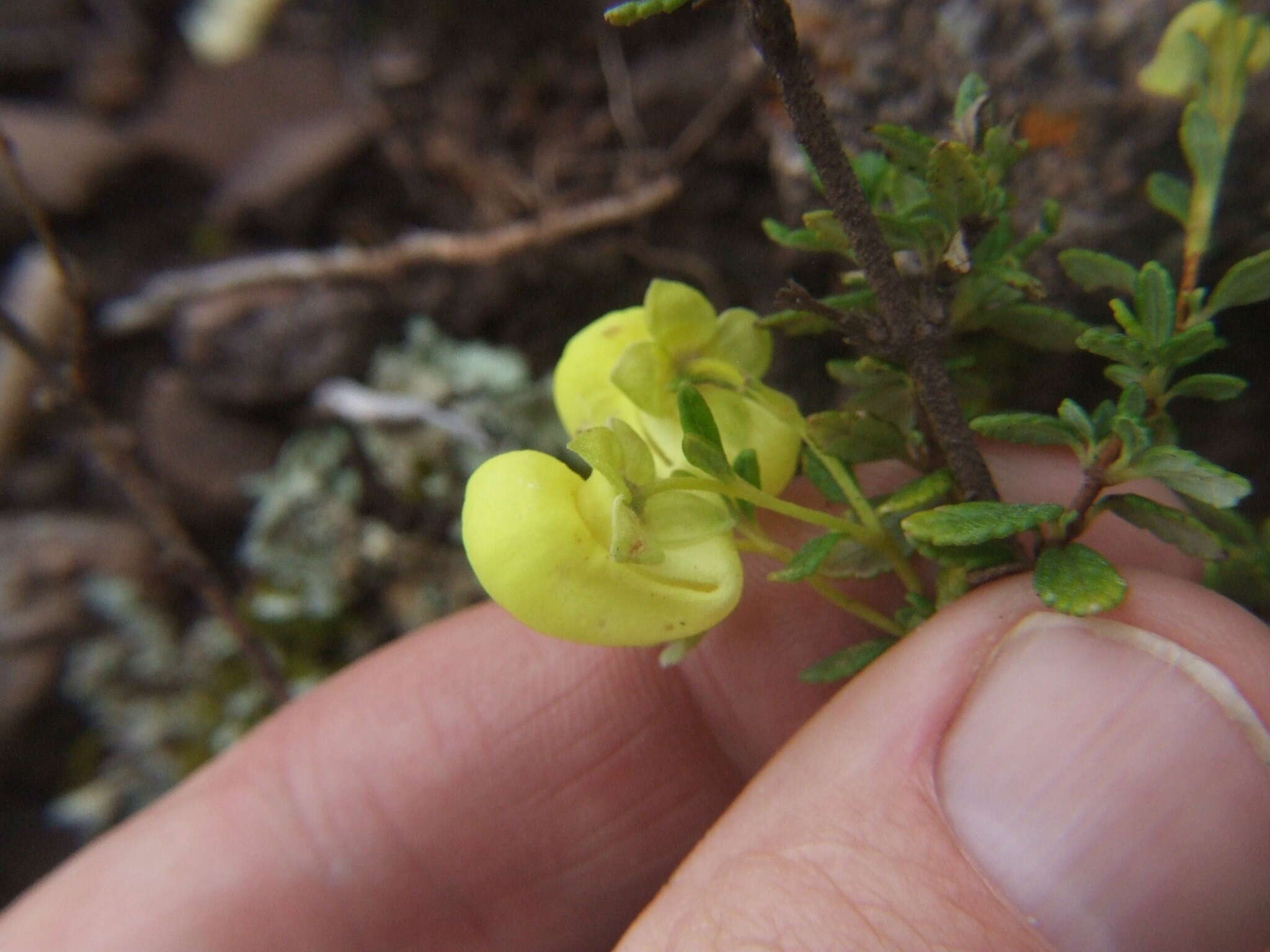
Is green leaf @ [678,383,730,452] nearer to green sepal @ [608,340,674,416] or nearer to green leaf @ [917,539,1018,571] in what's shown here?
green sepal @ [608,340,674,416]

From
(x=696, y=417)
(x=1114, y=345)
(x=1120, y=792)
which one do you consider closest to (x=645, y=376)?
(x=696, y=417)

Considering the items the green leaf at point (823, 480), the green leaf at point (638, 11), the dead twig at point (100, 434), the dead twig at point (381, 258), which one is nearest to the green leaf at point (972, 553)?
the green leaf at point (823, 480)

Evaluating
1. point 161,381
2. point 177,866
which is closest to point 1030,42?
point 177,866

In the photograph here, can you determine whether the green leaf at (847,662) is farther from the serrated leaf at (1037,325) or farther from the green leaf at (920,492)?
the serrated leaf at (1037,325)

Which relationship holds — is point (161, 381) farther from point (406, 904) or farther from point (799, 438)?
point (799, 438)

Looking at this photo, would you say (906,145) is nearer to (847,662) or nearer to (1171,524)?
(1171,524)

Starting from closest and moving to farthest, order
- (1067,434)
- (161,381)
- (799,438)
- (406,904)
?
(1067,434) → (799,438) → (406,904) → (161,381)
